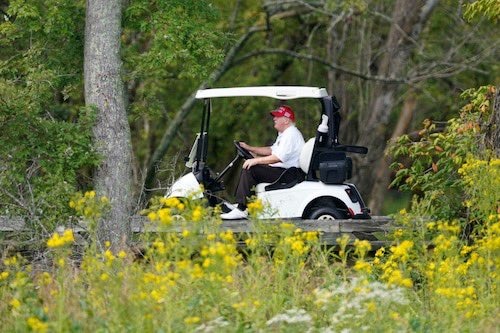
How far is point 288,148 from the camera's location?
15883mm

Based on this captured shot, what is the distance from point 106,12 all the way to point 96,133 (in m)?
1.34

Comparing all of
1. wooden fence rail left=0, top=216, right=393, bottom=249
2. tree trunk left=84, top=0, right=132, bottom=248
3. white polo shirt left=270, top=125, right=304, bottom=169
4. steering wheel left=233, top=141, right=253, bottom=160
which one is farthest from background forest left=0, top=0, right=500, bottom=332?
white polo shirt left=270, top=125, right=304, bottom=169

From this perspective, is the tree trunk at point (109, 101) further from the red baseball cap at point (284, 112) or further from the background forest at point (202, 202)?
the red baseball cap at point (284, 112)

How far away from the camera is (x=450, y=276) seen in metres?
11.0

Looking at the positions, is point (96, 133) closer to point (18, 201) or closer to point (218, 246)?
point (18, 201)

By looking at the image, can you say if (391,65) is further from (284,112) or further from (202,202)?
(202,202)

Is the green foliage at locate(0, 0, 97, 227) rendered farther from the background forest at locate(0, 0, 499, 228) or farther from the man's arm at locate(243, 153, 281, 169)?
the man's arm at locate(243, 153, 281, 169)

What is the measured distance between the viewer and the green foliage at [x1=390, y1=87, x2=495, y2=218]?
15242mm

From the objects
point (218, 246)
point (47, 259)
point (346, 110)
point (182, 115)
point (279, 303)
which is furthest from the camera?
point (346, 110)

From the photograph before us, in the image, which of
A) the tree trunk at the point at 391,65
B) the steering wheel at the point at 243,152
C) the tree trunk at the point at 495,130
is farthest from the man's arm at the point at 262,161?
the tree trunk at the point at 391,65

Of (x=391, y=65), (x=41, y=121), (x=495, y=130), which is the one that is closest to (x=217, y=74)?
(x=391, y=65)

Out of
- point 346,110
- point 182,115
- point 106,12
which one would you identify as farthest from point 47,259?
point 346,110

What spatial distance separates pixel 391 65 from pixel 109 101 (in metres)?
12.2

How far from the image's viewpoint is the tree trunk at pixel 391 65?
26.4 meters
